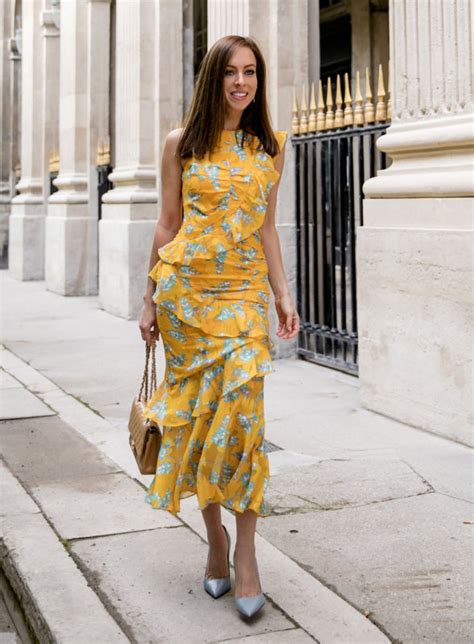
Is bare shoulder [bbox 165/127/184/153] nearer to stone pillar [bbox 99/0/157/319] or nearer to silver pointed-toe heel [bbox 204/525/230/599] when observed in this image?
silver pointed-toe heel [bbox 204/525/230/599]

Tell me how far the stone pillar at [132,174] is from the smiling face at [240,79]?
9.11m

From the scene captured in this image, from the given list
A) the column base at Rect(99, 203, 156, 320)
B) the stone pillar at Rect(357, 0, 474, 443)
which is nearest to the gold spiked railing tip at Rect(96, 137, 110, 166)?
the column base at Rect(99, 203, 156, 320)

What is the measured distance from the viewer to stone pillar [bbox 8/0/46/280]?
1962 cm

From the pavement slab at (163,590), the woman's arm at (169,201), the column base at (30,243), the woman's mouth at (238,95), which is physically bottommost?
the pavement slab at (163,590)

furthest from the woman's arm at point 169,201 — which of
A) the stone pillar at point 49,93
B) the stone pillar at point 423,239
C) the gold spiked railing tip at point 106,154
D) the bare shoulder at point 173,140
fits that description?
the stone pillar at point 49,93

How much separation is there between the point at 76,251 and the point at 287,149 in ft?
25.3

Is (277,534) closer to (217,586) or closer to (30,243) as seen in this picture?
(217,586)

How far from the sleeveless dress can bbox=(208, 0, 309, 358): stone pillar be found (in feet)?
18.5

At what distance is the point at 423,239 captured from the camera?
6.04 m

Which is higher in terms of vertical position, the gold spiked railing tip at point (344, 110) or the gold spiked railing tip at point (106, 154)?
the gold spiked railing tip at point (106, 154)

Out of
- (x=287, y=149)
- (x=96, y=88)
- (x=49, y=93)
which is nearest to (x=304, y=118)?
(x=287, y=149)

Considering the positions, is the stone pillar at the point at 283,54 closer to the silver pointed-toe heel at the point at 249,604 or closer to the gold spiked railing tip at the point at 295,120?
the gold spiked railing tip at the point at 295,120

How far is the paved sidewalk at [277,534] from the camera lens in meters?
3.30

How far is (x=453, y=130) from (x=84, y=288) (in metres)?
10.9
